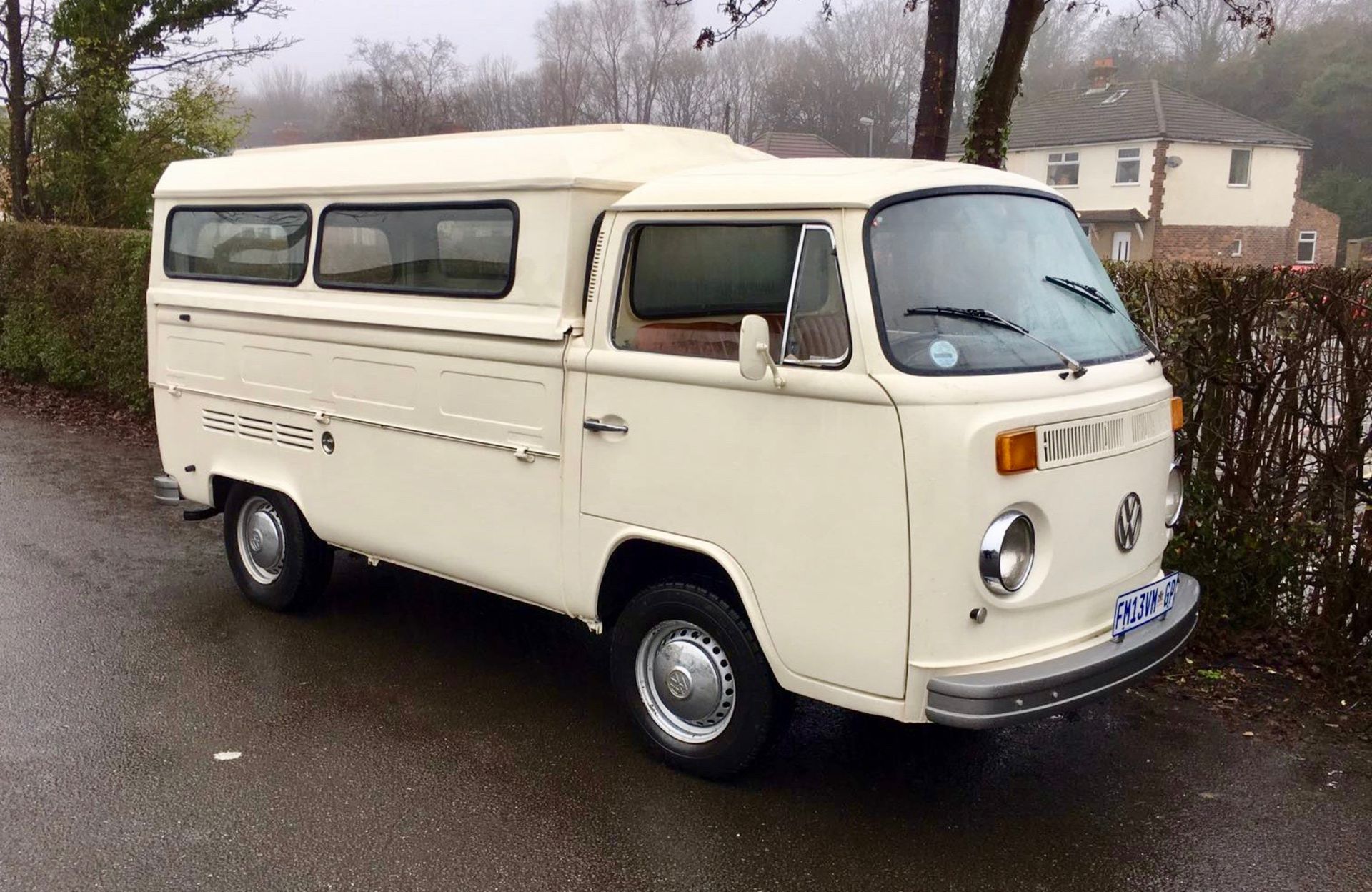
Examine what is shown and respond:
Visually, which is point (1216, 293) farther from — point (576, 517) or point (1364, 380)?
point (576, 517)

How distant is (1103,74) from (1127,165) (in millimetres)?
6974

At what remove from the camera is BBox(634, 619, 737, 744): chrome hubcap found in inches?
176

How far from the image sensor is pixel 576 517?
4703 millimetres

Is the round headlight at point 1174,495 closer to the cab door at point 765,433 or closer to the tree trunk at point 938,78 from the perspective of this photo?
the cab door at point 765,433

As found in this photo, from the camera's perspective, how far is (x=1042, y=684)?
12.5 ft

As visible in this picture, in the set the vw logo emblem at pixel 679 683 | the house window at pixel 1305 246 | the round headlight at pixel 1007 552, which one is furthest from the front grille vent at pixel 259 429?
the house window at pixel 1305 246

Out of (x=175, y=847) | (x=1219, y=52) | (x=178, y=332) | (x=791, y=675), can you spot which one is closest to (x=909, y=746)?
(x=791, y=675)

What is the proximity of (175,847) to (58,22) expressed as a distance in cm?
1669

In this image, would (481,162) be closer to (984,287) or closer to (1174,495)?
(984,287)

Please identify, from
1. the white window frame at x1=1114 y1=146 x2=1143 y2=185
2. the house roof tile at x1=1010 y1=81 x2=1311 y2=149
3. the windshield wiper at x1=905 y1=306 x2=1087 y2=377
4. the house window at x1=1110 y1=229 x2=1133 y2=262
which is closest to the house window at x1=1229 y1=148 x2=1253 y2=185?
the house roof tile at x1=1010 y1=81 x2=1311 y2=149

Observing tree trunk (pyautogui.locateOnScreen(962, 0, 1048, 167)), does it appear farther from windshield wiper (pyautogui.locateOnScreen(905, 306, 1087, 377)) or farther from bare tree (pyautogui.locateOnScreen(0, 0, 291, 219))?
bare tree (pyautogui.locateOnScreen(0, 0, 291, 219))

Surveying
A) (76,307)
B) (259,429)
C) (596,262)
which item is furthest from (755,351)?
(76,307)

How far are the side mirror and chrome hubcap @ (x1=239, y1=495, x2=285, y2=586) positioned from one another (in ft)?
11.2

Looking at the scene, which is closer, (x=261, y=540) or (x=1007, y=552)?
(x=1007, y=552)
